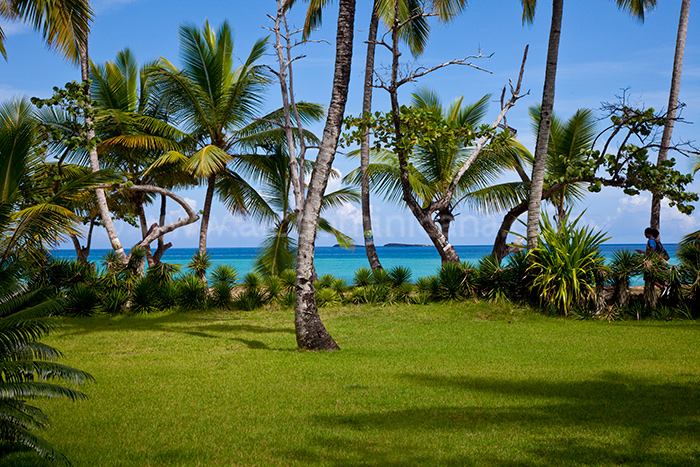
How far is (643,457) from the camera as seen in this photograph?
4363mm

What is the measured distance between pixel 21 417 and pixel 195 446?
1458 mm

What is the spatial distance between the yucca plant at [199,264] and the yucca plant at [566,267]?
8.66 m

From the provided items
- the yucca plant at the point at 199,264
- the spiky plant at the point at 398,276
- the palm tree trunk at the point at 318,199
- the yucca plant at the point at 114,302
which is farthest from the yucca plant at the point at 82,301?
the spiky plant at the point at 398,276

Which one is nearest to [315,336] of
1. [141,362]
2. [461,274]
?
[141,362]

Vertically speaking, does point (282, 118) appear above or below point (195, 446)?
above

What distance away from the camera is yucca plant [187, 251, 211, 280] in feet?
51.5

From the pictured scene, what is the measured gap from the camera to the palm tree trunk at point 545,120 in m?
→ 13.0

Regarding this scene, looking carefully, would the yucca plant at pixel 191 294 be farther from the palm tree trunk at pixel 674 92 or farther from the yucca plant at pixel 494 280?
the palm tree trunk at pixel 674 92

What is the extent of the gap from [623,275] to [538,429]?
8081mm

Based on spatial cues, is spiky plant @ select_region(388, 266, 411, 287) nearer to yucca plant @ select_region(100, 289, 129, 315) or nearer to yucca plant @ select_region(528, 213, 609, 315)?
yucca plant @ select_region(528, 213, 609, 315)

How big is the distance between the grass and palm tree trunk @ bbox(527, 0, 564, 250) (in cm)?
304

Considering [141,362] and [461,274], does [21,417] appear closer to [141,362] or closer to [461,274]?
[141,362]

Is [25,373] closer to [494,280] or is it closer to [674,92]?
[494,280]

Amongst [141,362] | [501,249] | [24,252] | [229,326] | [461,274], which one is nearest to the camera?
[141,362]
